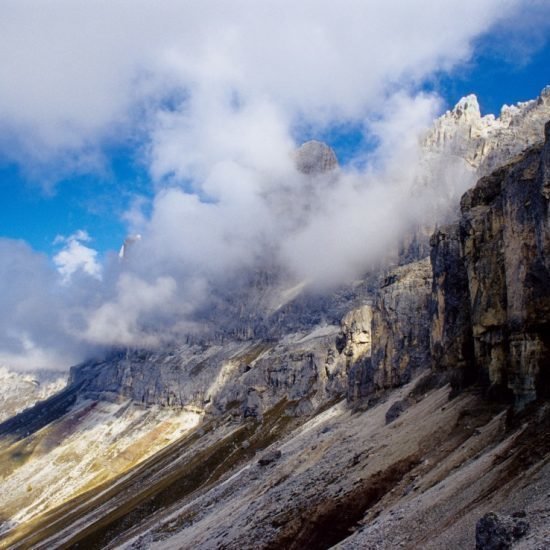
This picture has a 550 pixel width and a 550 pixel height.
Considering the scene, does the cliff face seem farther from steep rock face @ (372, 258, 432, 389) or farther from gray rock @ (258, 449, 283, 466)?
gray rock @ (258, 449, 283, 466)

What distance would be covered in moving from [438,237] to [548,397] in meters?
37.7

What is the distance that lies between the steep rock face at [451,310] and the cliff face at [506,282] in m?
0.14

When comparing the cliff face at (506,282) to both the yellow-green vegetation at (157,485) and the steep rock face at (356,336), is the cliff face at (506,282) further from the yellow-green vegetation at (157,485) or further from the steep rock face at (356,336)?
the steep rock face at (356,336)

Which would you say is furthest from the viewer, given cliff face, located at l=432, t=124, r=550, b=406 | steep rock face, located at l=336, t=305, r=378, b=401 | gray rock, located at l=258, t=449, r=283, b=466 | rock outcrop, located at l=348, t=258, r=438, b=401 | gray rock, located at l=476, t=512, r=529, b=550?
steep rock face, located at l=336, t=305, r=378, b=401

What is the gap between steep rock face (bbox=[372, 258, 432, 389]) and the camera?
97.6 metres

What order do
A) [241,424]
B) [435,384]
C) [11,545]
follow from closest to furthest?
[435,384] → [11,545] → [241,424]

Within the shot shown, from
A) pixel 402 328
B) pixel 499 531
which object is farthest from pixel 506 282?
pixel 402 328

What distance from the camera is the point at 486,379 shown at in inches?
2108

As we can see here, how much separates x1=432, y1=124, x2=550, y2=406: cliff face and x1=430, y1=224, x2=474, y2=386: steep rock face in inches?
5.6

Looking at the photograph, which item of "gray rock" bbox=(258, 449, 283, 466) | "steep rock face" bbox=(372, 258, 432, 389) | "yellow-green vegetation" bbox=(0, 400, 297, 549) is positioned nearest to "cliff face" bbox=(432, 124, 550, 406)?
"steep rock face" bbox=(372, 258, 432, 389)

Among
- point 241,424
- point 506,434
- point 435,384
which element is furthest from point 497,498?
point 241,424

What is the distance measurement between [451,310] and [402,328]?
3594cm

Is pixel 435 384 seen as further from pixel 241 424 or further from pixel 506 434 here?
pixel 241 424

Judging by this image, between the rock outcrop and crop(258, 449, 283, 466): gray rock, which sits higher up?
the rock outcrop
